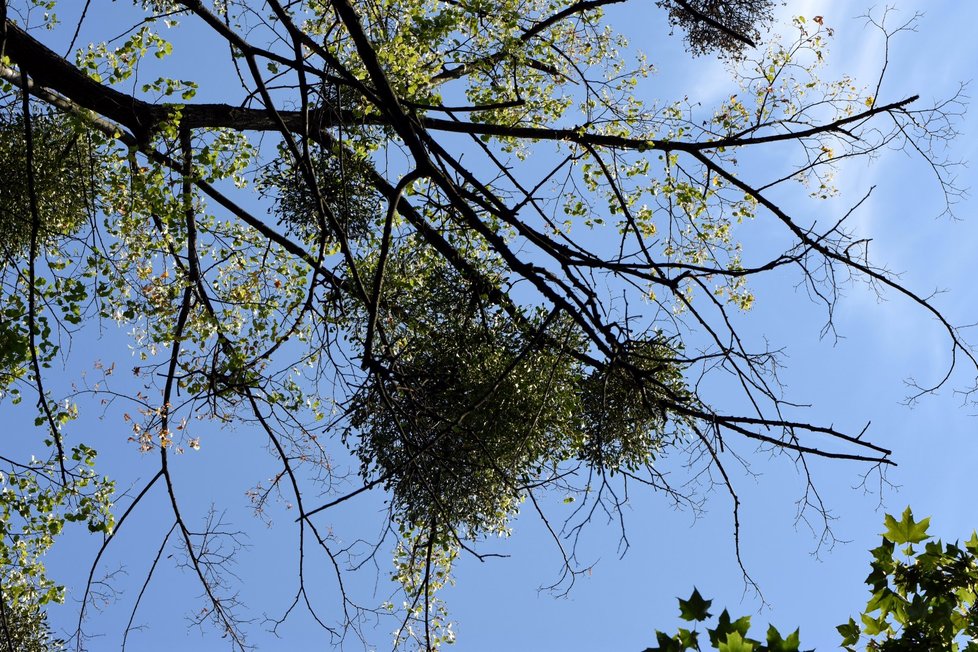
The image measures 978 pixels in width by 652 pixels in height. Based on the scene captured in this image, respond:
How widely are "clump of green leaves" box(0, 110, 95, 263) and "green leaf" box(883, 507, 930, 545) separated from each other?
4.16 metres

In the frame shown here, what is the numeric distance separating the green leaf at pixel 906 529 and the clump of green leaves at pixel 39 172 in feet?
13.6

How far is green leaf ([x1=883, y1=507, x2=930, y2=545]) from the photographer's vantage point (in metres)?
2.56

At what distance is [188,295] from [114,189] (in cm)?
89

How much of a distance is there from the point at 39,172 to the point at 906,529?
15.1ft

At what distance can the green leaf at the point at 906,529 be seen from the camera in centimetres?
256

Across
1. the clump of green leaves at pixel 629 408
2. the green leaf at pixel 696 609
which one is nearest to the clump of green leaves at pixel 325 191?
the clump of green leaves at pixel 629 408

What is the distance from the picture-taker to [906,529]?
2.56 meters

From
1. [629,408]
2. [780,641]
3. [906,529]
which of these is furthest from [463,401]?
[780,641]

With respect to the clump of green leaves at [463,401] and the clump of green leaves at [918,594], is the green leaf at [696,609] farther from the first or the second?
the clump of green leaves at [463,401]

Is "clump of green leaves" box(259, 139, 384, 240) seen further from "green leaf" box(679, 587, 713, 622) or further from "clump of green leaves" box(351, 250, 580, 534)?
"green leaf" box(679, 587, 713, 622)

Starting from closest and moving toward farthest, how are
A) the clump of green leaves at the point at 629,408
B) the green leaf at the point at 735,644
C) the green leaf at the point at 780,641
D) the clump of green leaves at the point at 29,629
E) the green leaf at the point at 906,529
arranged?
the green leaf at the point at 735,644 → the green leaf at the point at 780,641 → the green leaf at the point at 906,529 → the clump of green leaves at the point at 629,408 → the clump of green leaves at the point at 29,629

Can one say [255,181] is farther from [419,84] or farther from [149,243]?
[419,84]

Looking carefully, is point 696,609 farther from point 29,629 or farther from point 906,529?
point 29,629

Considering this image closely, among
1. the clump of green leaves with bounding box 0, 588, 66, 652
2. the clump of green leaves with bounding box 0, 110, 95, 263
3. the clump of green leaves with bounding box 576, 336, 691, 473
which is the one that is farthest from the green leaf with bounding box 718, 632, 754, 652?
the clump of green leaves with bounding box 0, 588, 66, 652
